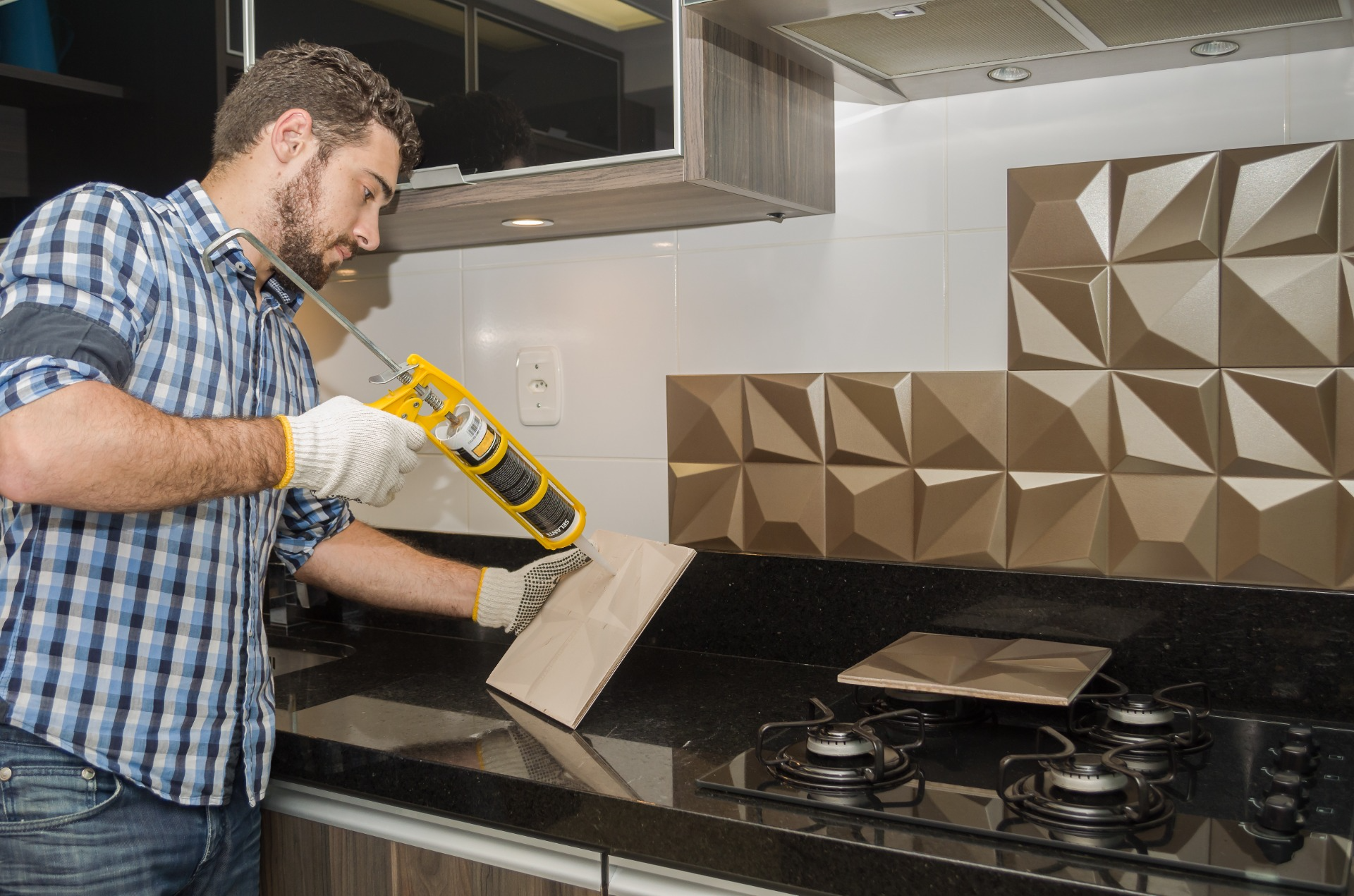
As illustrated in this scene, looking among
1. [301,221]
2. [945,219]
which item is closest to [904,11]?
[945,219]

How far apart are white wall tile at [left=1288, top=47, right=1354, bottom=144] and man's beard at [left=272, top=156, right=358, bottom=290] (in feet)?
3.78

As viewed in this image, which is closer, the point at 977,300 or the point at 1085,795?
the point at 1085,795

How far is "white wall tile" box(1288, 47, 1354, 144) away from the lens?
1232 millimetres

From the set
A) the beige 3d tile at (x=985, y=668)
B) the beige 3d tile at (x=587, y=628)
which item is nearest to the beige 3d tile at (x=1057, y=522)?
the beige 3d tile at (x=985, y=668)

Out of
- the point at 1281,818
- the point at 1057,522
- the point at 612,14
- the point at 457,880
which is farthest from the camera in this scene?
the point at 1057,522

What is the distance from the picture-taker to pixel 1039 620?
140cm

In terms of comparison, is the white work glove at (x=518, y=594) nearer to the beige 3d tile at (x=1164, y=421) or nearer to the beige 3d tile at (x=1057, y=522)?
the beige 3d tile at (x=1057, y=522)

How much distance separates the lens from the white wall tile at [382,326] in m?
1.88

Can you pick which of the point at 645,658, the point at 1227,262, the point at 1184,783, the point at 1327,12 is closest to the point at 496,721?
the point at 645,658

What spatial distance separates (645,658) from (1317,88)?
115cm

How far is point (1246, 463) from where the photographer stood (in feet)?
4.21

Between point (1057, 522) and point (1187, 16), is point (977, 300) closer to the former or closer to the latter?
point (1057, 522)

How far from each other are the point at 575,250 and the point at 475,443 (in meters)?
0.59

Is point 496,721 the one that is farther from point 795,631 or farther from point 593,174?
point 593,174
